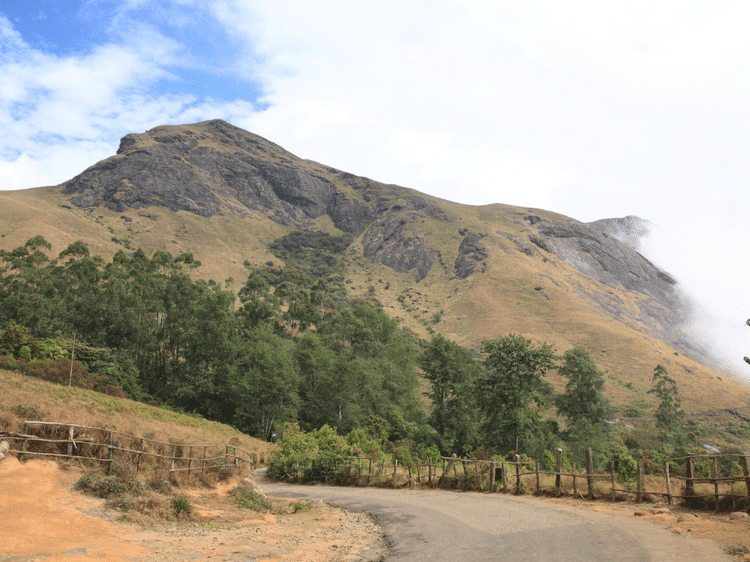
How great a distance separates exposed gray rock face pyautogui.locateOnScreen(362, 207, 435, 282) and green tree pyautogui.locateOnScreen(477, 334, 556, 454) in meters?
124

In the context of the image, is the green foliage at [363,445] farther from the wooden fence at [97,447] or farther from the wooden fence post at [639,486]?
the wooden fence post at [639,486]

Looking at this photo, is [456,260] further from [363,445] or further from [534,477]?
[534,477]

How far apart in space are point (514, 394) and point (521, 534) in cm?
2671

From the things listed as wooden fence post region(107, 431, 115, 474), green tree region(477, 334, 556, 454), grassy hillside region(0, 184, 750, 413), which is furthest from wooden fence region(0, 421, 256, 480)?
grassy hillside region(0, 184, 750, 413)

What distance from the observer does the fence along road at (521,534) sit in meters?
10.5

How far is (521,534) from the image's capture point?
12750mm

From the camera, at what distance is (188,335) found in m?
59.1

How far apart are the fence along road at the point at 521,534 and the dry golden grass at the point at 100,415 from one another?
33.5ft

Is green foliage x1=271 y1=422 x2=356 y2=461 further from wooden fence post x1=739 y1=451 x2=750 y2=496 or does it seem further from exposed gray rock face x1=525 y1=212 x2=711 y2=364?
exposed gray rock face x1=525 y1=212 x2=711 y2=364

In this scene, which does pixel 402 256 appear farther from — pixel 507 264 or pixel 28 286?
pixel 28 286

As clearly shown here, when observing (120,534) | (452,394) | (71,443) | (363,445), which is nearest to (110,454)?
(71,443)

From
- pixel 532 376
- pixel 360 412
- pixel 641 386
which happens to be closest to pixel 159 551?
pixel 532 376

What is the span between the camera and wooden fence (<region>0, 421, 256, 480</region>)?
13750mm

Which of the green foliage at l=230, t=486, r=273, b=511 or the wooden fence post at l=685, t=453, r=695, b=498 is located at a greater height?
the wooden fence post at l=685, t=453, r=695, b=498
